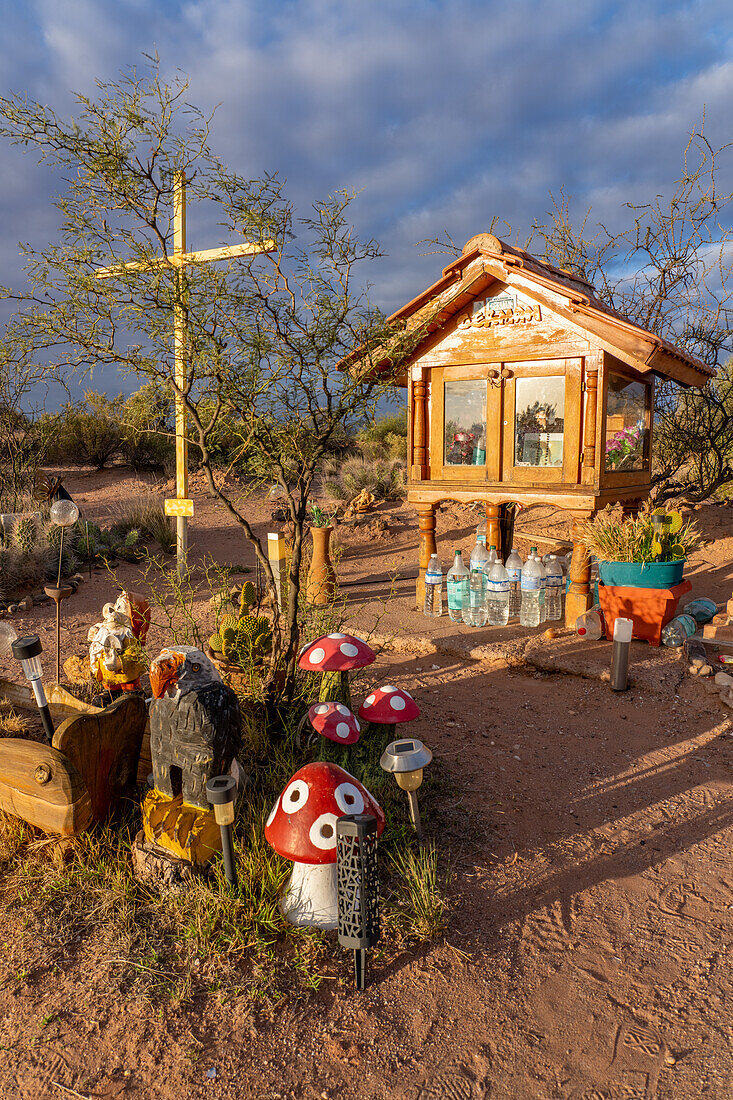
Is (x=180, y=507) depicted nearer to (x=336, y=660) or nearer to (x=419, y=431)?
(x=419, y=431)

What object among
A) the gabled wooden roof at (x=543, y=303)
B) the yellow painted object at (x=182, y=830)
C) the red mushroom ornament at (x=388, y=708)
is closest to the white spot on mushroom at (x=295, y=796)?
the yellow painted object at (x=182, y=830)

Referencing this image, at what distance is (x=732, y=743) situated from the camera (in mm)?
4098

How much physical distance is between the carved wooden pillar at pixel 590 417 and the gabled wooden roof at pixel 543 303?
0.30m

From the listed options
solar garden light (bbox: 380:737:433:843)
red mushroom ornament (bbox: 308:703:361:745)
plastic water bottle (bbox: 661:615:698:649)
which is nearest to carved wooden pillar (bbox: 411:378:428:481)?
plastic water bottle (bbox: 661:615:698:649)

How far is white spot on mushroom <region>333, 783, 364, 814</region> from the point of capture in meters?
2.37

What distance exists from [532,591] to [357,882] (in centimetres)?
469

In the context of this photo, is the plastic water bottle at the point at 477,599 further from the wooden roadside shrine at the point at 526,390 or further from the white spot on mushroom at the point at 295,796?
the white spot on mushroom at the point at 295,796

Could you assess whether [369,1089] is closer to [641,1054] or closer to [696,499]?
[641,1054]

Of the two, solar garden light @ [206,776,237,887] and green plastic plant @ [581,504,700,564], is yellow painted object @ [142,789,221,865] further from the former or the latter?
green plastic plant @ [581,504,700,564]

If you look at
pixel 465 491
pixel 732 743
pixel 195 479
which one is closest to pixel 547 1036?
pixel 732 743

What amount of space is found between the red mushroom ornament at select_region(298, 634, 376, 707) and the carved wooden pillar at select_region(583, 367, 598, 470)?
11.6 ft

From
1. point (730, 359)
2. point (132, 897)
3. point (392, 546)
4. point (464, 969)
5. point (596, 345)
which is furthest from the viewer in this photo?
point (730, 359)

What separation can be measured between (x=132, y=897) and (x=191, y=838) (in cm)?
32

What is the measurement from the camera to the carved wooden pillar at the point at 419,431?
22.4ft
